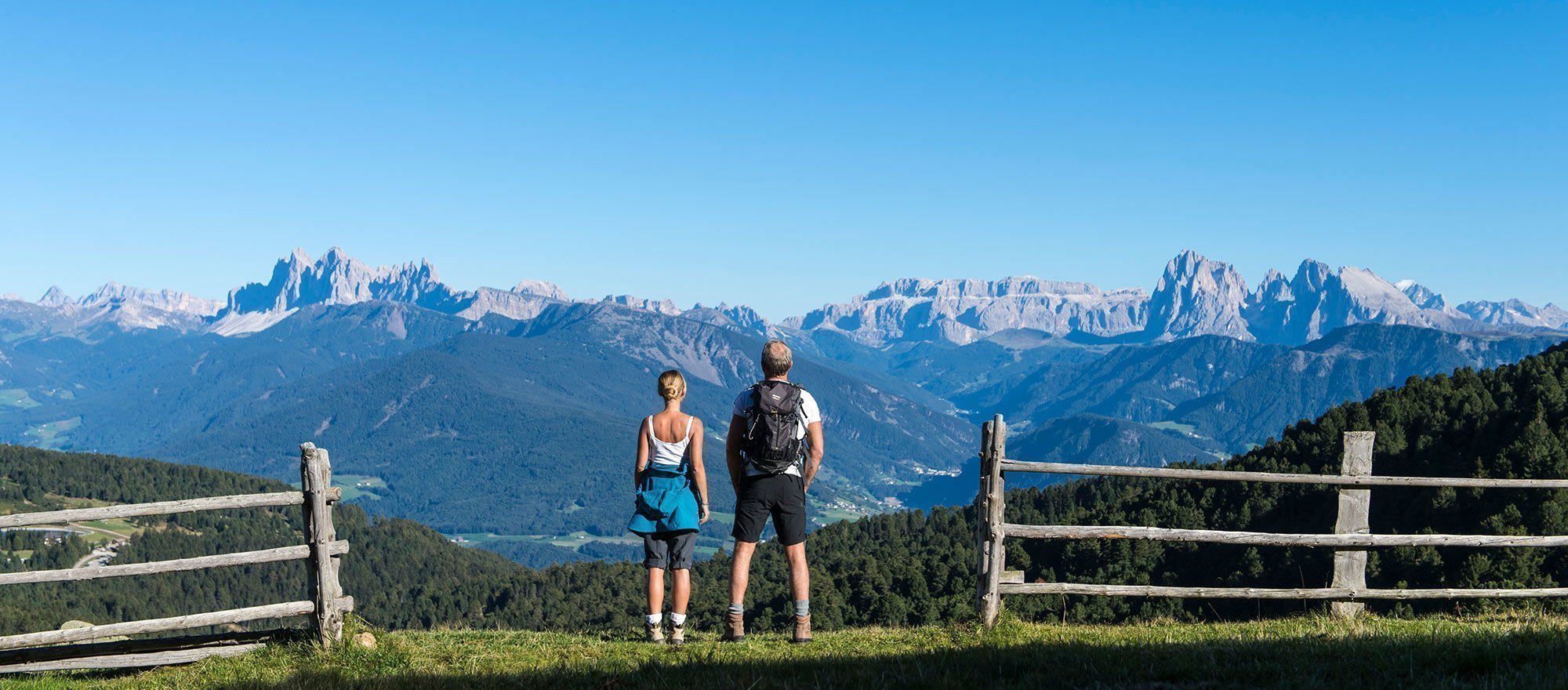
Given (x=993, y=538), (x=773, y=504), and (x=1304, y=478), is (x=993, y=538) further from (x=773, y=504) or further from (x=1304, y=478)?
(x=1304, y=478)

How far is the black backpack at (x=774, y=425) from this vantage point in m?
9.05

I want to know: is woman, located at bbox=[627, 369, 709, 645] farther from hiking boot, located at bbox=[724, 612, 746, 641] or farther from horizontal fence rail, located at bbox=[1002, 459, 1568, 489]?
horizontal fence rail, located at bbox=[1002, 459, 1568, 489]

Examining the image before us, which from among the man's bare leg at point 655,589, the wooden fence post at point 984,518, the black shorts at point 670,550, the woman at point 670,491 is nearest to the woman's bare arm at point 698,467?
the woman at point 670,491

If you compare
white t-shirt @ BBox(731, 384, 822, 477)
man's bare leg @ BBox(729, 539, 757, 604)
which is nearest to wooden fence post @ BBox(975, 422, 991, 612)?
white t-shirt @ BBox(731, 384, 822, 477)

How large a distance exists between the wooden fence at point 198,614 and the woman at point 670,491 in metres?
3.04

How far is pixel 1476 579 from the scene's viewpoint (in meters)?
35.4

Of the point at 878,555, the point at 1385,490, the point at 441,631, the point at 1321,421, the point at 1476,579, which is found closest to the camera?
the point at 441,631

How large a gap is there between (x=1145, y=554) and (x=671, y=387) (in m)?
56.6

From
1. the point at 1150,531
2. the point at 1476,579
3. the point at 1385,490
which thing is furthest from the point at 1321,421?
the point at 1150,531

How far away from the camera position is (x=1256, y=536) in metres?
10.9

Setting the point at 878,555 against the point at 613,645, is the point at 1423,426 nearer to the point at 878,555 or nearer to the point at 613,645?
the point at 878,555

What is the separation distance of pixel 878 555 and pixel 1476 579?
6667 centimetres

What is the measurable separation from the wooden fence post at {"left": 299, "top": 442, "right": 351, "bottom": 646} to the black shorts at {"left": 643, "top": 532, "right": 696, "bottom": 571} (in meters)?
3.16

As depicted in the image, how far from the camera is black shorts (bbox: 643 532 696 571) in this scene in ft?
32.2
